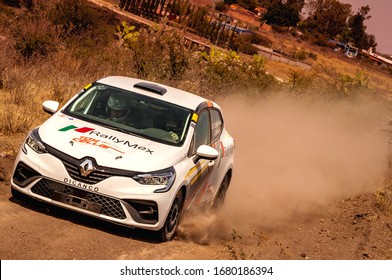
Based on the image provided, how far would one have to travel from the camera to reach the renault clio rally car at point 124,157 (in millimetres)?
9047

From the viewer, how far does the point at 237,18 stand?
121m

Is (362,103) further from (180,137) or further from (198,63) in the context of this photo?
(180,137)

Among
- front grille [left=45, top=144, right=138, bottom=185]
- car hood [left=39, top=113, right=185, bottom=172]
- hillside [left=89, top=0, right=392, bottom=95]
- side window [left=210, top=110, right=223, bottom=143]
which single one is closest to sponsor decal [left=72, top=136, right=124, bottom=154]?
car hood [left=39, top=113, right=185, bottom=172]

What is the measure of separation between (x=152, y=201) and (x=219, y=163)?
8.22 feet

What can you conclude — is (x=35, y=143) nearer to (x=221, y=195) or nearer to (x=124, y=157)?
(x=124, y=157)

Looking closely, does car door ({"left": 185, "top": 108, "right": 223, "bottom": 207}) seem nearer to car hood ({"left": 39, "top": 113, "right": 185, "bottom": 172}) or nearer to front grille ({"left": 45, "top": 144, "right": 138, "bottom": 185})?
car hood ({"left": 39, "top": 113, "right": 185, "bottom": 172})

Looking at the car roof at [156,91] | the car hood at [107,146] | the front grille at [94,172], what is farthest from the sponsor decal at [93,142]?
the car roof at [156,91]

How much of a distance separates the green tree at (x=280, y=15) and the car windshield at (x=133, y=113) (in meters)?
110

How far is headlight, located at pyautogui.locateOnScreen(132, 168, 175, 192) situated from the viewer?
9062mm

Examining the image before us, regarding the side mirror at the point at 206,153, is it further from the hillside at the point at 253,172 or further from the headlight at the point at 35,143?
the headlight at the point at 35,143

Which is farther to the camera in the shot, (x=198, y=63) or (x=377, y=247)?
(x=198, y=63)
